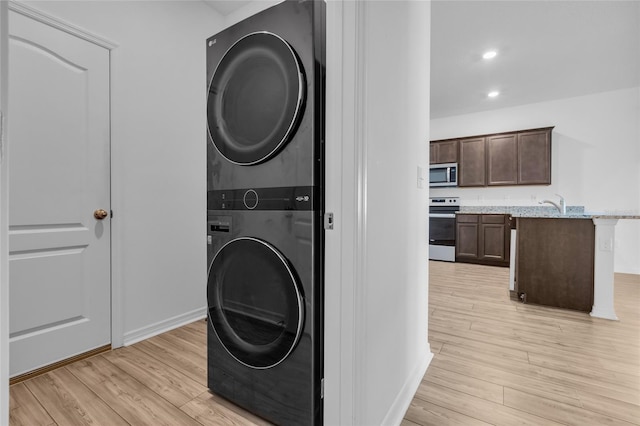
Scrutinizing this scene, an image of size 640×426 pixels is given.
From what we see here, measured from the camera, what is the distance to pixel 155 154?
225 cm

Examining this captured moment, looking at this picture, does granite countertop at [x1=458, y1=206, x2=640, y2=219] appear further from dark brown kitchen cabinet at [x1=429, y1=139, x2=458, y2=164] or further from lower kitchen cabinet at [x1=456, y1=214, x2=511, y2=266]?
dark brown kitchen cabinet at [x1=429, y1=139, x2=458, y2=164]

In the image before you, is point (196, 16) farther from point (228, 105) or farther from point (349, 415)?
point (349, 415)

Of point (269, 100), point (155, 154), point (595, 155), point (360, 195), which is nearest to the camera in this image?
point (360, 195)

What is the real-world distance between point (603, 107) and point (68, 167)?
21.5 feet

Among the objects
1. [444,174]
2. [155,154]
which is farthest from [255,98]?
[444,174]

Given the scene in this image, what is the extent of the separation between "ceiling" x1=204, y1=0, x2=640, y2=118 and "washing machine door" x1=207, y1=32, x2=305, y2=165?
5.94ft

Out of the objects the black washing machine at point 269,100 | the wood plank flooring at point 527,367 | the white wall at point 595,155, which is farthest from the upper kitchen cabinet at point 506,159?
the black washing machine at point 269,100

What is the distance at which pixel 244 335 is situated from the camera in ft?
4.27

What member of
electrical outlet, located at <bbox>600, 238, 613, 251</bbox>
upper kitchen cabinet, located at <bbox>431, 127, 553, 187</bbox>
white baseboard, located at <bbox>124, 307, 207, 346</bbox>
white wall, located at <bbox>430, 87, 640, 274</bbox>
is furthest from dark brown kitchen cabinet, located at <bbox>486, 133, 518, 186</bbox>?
white baseboard, located at <bbox>124, 307, 207, 346</bbox>

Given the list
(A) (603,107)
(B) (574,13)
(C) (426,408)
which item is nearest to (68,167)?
(C) (426,408)

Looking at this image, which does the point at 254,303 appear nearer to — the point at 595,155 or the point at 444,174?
the point at 444,174

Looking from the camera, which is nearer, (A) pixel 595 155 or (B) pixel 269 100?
(B) pixel 269 100

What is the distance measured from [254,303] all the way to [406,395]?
0.86m

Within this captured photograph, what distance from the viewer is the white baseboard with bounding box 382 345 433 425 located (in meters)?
1.25
